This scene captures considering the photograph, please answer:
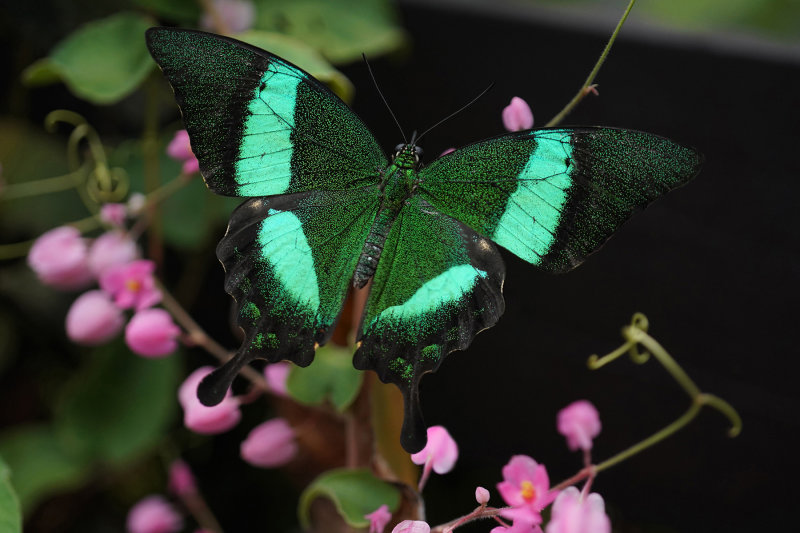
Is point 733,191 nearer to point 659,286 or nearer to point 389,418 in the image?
point 659,286

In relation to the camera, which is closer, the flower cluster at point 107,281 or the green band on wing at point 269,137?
the green band on wing at point 269,137

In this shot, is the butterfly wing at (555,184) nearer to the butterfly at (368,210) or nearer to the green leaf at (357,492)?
the butterfly at (368,210)

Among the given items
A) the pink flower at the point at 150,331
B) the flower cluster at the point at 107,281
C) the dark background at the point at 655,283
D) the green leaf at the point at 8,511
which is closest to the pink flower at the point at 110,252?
the flower cluster at the point at 107,281

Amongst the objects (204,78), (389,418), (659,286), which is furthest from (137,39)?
(659,286)

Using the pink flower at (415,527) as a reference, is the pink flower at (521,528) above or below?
above

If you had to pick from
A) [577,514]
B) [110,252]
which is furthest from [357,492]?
[110,252]
